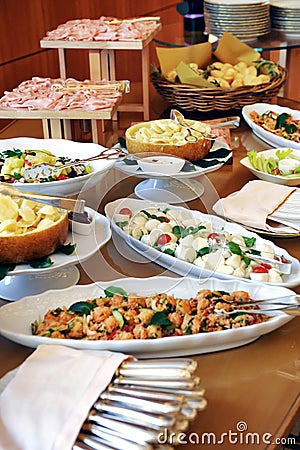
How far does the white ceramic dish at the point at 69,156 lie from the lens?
3.59 ft

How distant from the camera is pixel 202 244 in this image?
3.03 ft

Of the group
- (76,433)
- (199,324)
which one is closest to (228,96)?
(199,324)

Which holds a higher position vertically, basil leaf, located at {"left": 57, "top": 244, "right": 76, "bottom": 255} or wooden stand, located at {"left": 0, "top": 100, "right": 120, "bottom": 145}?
wooden stand, located at {"left": 0, "top": 100, "right": 120, "bottom": 145}

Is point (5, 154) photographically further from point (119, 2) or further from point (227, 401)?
point (119, 2)

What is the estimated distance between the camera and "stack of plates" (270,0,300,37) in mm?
2332

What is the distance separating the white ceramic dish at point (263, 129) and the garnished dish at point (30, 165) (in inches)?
20.5

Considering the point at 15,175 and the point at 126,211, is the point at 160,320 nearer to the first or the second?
the point at 126,211

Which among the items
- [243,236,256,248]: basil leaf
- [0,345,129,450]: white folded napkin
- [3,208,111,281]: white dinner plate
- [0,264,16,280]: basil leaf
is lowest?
[243,236,256,248]: basil leaf

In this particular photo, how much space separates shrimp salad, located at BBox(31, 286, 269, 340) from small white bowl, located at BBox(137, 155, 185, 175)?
14.0 inches

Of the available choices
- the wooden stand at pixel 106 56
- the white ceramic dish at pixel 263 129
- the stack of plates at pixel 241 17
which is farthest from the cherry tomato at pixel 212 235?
the stack of plates at pixel 241 17

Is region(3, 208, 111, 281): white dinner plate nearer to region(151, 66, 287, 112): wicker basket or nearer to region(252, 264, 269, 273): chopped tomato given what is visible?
region(252, 264, 269, 273): chopped tomato

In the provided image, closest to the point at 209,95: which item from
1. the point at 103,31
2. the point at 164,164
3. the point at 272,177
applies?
the point at 103,31

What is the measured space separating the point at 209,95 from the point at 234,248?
79 centimetres

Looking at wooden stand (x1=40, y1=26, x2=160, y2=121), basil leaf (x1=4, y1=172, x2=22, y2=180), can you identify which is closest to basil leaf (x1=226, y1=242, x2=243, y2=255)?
basil leaf (x1=4, y1=172, x2=22, y2=180)
